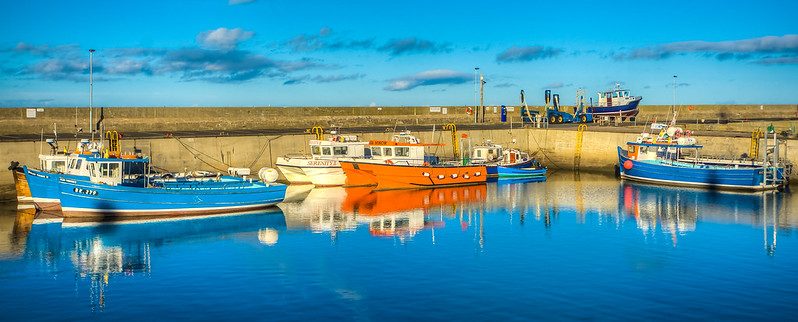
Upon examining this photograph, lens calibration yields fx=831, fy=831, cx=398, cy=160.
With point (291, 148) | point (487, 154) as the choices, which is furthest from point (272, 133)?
point (487, 154)

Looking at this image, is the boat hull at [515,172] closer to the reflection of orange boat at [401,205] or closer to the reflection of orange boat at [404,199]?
the reflection of orange boat at [401,205]

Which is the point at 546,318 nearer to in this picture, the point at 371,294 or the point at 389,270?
the point at 371,294

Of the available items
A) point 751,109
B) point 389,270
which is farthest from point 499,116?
point 389,270

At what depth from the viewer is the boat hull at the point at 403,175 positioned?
4256 cm

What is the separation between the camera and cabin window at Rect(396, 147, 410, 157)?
4500 centimetres

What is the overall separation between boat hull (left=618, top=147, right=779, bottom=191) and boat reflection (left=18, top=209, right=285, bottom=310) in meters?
21.6

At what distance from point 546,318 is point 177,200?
1868 centimetres

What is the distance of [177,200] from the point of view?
3288cm

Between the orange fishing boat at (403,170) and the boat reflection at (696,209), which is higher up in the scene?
the orange fishing boat at (403,170)

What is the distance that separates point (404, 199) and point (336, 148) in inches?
271

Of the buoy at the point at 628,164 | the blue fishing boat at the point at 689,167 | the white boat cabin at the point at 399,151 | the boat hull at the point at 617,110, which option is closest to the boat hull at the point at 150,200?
the white boat cabin at the point at 399,151

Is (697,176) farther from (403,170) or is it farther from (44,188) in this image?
(44,188)

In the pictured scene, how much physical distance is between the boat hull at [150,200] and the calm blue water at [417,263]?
0.62 metres

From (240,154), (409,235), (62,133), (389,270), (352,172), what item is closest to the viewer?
(389,270)
